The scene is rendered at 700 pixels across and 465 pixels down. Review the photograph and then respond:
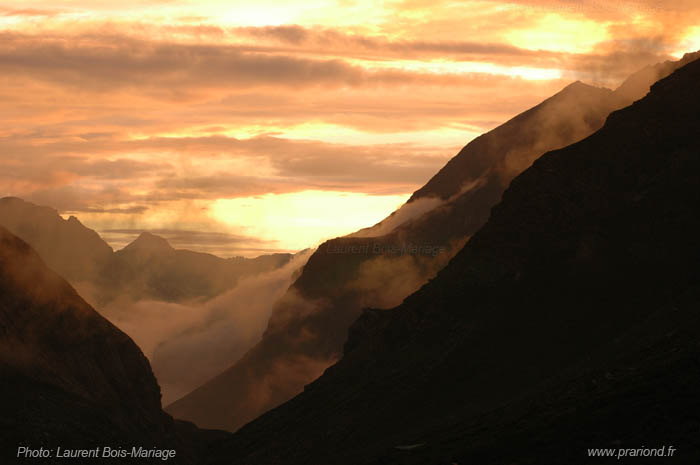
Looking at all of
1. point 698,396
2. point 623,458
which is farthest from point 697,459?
Answer: point 698,396

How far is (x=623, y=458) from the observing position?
18212 cm

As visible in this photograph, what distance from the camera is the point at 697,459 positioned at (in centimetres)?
17062

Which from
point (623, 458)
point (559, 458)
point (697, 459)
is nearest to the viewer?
point (697, 459)

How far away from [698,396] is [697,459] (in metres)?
27.9

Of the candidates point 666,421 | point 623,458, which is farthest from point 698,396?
point 623,458

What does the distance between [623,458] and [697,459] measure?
14.1m

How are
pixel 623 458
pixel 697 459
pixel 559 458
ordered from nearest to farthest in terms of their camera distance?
pixel 697 459
pixel 623 458
pixel 559 458

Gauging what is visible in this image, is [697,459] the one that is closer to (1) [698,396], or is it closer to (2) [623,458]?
(2) [623,458]

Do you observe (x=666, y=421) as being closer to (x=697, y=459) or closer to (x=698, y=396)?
(x=698, y=396)

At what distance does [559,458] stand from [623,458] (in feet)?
54.2

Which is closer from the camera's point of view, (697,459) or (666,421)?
(697,459)

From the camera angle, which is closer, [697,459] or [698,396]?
[697,459]

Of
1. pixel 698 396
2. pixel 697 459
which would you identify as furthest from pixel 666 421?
pixel 697 459

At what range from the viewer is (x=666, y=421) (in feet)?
634
